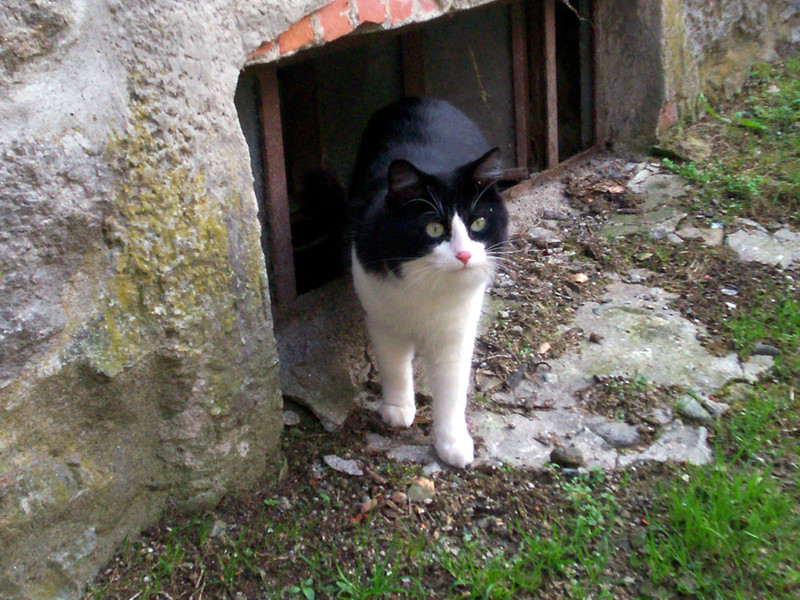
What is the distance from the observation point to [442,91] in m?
4.22

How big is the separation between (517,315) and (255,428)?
53.9 inches

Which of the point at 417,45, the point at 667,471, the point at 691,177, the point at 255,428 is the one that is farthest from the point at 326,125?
the point at 667,471

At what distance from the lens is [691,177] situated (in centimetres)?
395

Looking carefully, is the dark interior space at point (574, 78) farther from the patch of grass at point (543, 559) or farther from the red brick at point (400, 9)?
the patch of grass at point (543, 559)

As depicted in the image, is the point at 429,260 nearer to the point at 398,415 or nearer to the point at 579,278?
the point at 398,415

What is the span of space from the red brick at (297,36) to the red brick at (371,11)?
0.23 m

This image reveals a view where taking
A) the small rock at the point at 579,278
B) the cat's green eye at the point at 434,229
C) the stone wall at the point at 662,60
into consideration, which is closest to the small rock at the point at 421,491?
the cat's green eye at the point at 434,229

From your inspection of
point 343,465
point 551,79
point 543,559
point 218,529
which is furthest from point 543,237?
point 218,529

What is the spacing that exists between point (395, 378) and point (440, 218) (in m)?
0.69

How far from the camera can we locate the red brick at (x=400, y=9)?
8.19 feet

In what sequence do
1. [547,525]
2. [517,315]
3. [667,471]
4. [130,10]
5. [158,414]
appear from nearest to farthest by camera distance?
[130,10], [158,414], [547,525], [667,471], [517,315]

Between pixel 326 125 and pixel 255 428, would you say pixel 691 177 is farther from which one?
pixel 255 428

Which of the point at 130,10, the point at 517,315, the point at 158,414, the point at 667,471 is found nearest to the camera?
the point at 130,10

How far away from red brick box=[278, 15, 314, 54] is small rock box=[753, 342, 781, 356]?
6.36ft
